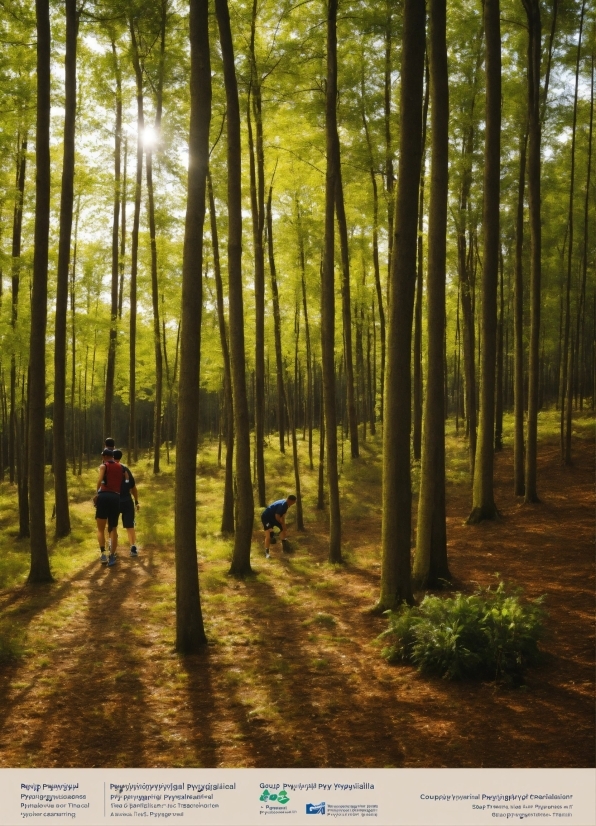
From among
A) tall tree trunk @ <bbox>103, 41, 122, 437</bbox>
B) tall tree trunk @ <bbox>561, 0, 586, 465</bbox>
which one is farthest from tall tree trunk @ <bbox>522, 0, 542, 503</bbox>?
tall tree trunk @ <bbox>103, 41, 122, 437</bbox>

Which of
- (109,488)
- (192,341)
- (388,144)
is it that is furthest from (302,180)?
(192,341)

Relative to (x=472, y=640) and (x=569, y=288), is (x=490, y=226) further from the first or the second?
(x=472, y=640)

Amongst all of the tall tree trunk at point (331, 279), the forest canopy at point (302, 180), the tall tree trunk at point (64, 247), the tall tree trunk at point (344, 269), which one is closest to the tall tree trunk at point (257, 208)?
the forest canopy at point (302, 180)

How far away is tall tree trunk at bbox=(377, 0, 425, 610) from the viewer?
24.0ft

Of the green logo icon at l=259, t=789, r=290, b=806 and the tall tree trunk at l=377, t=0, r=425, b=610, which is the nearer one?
the green logo icon at l=259, t=789, r=290, b=806

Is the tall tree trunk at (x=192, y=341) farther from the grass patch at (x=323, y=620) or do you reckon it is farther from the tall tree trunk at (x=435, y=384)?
the tall tree trunk at (x=435, y=384)

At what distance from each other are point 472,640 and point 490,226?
7670 millimetres

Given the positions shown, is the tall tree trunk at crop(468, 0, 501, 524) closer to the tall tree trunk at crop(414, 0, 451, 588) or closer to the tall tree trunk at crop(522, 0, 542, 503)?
the tall tree trunk at crop(522, 0, 542, 503)

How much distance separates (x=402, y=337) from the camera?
7.44 m

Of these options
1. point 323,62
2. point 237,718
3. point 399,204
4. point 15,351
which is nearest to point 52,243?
point 15,351

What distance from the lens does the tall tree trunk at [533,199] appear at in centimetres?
1253

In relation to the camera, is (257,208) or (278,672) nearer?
(278,672)

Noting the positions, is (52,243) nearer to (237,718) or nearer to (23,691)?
(23,691)

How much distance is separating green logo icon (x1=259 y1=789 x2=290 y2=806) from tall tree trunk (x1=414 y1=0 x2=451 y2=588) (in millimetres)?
4911
